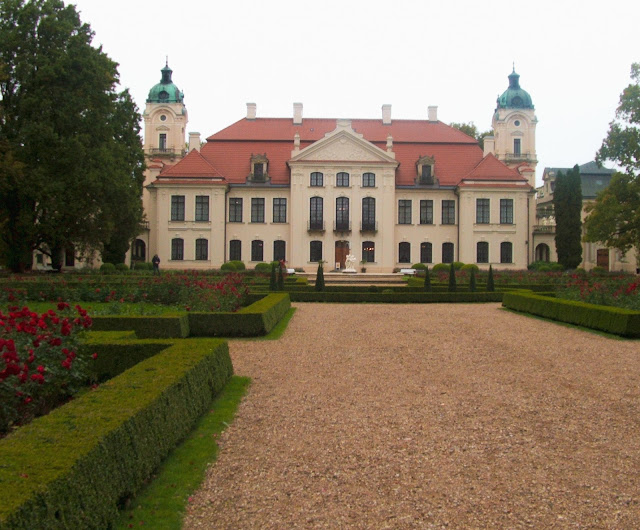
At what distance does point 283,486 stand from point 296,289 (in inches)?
676

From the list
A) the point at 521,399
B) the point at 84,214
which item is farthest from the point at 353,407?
the point at 84,214

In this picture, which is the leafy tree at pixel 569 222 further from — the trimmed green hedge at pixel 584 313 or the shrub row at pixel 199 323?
the shrub row at pixel 199 323

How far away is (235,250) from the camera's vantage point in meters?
38.3

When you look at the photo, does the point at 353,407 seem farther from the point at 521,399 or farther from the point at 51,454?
the point at 51,454

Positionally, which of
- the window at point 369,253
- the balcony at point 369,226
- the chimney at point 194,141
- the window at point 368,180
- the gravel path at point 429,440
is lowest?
the gravel path at point 429,440

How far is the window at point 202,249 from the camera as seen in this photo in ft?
124

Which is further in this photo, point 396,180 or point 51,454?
point 396,180

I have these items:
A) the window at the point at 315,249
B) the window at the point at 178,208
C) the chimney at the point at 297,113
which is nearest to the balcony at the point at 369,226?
the window at the point at 315,249

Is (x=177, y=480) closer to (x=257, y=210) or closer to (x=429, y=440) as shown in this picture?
(x=429, y=440)

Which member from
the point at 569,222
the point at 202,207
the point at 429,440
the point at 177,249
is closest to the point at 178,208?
the point at 202,207

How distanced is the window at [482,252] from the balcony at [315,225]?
9.79 meters

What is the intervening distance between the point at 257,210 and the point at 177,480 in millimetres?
34679

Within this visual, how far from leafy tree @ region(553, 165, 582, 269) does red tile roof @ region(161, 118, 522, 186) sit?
2.97m

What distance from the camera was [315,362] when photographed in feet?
30.4
